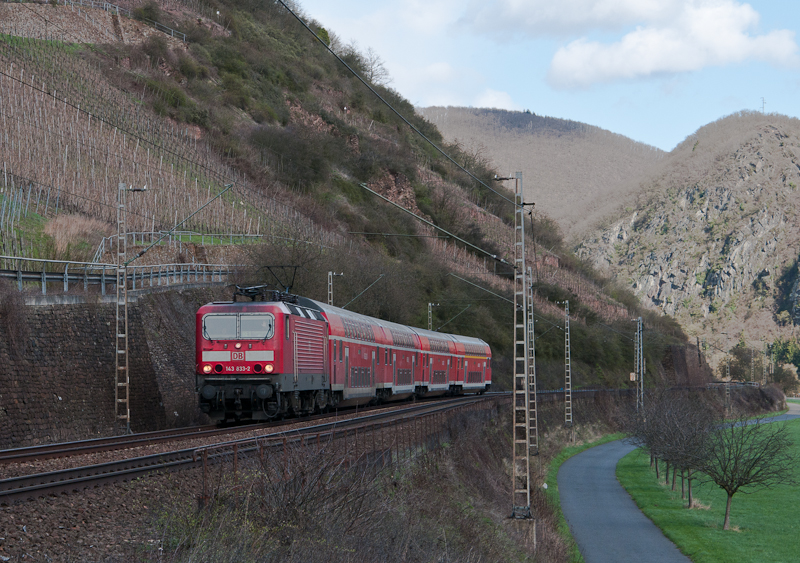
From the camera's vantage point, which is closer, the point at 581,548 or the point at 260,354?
the point at 260,354

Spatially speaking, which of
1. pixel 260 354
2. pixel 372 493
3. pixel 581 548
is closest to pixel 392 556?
pixel 372 493

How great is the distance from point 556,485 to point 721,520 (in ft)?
33.8

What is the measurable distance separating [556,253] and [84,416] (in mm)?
106492

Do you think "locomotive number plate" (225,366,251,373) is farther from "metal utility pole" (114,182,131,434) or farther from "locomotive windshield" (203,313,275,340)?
"metal utility pole" (114,182,131,434)

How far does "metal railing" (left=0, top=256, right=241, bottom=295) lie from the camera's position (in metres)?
29.5

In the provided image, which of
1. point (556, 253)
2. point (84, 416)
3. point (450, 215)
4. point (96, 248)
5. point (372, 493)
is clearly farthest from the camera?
point (556, 253)

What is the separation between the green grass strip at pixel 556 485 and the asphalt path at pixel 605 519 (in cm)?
44

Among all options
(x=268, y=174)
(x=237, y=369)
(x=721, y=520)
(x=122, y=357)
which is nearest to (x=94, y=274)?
(x=122, y=357)

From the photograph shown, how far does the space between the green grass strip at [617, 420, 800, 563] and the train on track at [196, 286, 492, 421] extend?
16191 mm

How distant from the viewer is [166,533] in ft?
41.0

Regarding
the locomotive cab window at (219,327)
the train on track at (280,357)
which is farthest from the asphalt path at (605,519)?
the locomotive cab window at (219,327)

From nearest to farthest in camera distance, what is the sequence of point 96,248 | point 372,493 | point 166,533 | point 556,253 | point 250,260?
point 166,533, point 372,493, point 96,248, point 250,260, point 556,253

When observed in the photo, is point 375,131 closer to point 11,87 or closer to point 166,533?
point 11,87

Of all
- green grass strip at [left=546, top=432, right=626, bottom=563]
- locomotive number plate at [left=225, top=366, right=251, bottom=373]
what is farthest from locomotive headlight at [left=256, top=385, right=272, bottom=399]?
green grass strip at [left=546, top=432, right=626, bottom=563]
